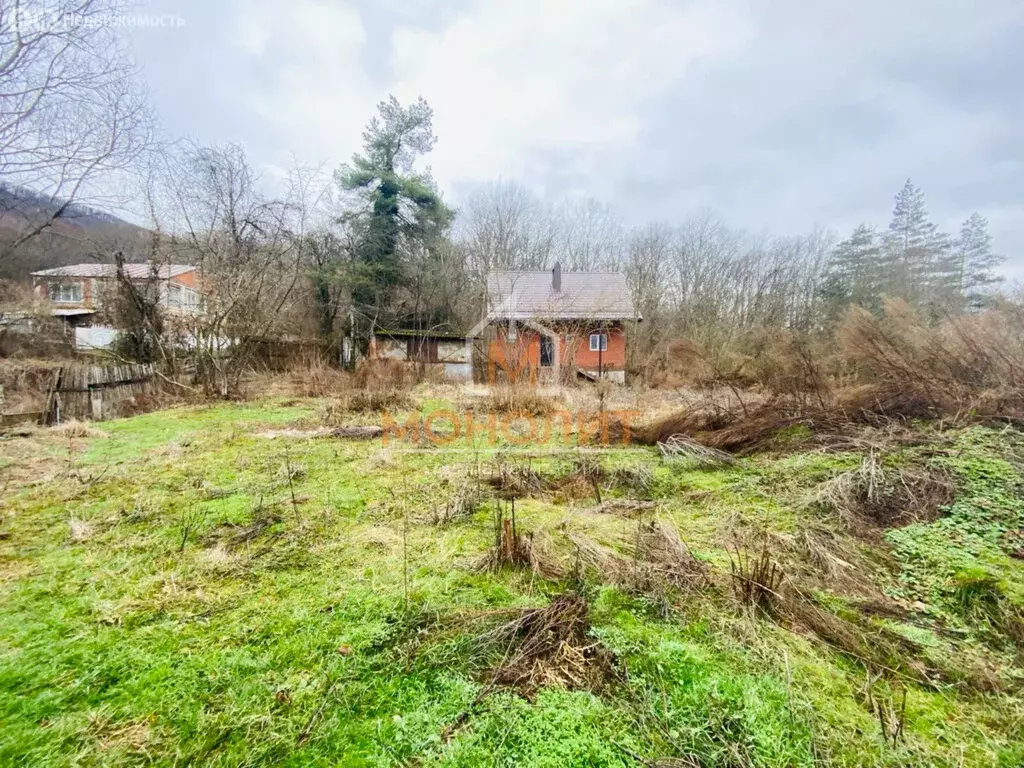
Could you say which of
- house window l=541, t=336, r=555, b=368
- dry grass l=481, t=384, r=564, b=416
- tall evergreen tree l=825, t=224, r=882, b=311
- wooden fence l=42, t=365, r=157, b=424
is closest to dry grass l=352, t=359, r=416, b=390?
dry grass l=481, t=384, r=564, b=416

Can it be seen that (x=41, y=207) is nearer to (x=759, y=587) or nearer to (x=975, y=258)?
(x=759, y=587)

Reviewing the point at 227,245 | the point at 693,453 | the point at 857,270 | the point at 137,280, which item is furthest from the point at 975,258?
the point at 137,280

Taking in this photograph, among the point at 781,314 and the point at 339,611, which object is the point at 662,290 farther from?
the point at 339,611

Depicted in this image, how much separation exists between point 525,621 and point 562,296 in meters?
16.8

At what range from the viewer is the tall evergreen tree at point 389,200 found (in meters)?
17.0

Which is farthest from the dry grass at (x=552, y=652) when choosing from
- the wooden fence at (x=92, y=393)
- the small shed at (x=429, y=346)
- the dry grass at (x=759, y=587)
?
the small shed at (x=429, y=346)

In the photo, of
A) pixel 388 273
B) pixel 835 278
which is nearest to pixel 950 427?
pixel 388 273

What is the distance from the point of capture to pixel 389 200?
1709cm

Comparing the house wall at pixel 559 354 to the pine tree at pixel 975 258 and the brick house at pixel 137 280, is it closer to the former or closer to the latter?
the brick house at pixel 137 280

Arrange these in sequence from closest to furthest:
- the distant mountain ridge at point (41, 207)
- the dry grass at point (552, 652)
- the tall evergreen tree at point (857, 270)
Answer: the dry grass at point (552, 652) < the distant mountain ridge at point (41, 207) < the tall evergreen tree at point (857, 270)

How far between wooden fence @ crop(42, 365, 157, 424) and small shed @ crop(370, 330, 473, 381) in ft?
29.2

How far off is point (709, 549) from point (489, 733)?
1870 millimetres

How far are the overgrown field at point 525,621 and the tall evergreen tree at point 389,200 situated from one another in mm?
14691

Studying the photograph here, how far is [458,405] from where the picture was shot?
8.55 meters
